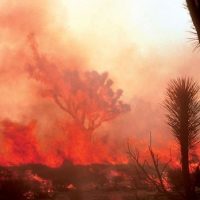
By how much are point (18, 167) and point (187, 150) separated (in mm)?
34017

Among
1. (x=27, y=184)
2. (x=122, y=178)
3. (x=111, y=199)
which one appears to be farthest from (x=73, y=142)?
(x=111, y=199)

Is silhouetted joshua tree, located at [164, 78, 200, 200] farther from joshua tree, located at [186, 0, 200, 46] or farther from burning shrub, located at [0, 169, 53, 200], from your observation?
burning shrub, located at [0, 169, 53, 200]

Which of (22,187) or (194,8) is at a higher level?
(194,8)

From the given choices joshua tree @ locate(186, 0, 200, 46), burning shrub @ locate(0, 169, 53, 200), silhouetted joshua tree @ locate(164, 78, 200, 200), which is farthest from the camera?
burning shrub @ locate(0, 169, 53, 200)

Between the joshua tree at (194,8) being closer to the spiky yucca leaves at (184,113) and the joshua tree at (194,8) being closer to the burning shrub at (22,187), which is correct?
the spiky yucca leaves at (184,113)

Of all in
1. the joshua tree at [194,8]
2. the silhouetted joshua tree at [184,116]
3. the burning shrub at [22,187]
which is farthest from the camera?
the burning shrub at [22,187]

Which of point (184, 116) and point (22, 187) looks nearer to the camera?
point (184, 116)

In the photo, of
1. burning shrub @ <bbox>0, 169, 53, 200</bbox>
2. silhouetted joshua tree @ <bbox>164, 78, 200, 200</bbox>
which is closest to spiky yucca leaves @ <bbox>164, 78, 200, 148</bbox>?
silhouetted joshua tree @ <bbox>164, 78, 200, 200</bbox>

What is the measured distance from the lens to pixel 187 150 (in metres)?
4.58

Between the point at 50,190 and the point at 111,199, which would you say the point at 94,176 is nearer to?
the point at 50,190

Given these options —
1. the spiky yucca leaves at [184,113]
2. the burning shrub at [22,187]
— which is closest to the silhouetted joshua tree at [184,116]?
the spiky yucca leaves at [184,113]

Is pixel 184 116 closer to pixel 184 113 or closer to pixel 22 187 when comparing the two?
pixel 184 113

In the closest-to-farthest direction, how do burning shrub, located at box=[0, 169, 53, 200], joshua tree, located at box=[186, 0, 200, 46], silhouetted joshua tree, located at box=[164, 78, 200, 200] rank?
joshua tree, located at box=[186, 0, 200, 46] < silhouetted joshua tree, located at box=[164, 78, 200, 200] < burning shrub, located at box=[0, 169, 53, 200]

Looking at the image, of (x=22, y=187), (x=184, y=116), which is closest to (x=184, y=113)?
(x=184, y=116)
